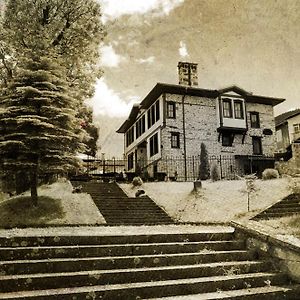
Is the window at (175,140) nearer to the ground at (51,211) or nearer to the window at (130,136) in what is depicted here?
the window at (130,136)

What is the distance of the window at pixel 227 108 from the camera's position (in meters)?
34.5

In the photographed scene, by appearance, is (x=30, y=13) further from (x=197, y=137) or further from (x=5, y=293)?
(x=5, y=293)

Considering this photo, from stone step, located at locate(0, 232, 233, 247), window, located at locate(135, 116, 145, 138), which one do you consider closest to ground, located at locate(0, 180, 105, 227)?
stone step, located at locate(0, 232, 233, 247)

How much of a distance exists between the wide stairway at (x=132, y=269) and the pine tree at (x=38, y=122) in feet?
31.8

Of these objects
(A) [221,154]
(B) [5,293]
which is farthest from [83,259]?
(A) [221,154]

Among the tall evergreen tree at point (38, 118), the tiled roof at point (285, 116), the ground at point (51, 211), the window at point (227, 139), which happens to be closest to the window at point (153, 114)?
the window at point (227, 139)

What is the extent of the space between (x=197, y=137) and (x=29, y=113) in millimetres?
20646

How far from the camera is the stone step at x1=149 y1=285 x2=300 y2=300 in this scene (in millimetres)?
4820

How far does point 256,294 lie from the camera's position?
5000mm

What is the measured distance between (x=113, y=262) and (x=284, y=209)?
1230 centimetres

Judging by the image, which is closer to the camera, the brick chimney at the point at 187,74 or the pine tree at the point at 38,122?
the pine tree at the point at 38,122

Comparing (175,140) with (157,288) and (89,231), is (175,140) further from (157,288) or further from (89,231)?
(157,288)

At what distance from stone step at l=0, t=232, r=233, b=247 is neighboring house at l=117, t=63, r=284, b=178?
78.9 feet

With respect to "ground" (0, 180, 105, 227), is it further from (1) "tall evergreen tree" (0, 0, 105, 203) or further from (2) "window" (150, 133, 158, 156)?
(2) "window" (150, 133, 158, 156)
